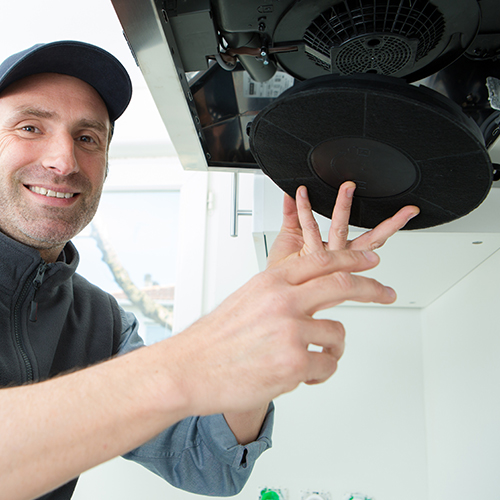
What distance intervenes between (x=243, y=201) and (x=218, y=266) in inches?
12.0

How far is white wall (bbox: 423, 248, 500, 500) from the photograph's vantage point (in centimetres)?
111

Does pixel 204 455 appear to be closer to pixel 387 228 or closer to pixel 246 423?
pixel 246 423

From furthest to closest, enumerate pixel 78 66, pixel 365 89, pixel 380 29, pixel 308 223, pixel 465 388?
pixel 465 388 → pixel 78 66 → pixel 308 223 → pixel 380 29 → pixel 365 89

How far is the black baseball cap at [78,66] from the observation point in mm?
948

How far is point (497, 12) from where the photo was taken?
2.10 ft

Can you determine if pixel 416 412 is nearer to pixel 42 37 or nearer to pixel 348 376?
pixel 348 376

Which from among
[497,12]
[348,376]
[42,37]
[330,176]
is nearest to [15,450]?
[330,176]

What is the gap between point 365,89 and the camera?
503mm

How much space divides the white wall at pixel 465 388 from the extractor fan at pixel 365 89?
1.88 ft

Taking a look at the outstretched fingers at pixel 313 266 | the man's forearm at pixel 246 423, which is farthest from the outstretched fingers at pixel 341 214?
the man's forearm at pixel 246 423

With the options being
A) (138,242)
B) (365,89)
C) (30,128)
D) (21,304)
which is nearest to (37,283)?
(21,304)

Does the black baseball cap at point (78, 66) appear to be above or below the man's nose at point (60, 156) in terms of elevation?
above

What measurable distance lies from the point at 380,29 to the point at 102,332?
0.93m

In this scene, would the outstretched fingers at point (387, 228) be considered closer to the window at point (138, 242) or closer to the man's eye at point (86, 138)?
the man's eye at point (86, 138)
